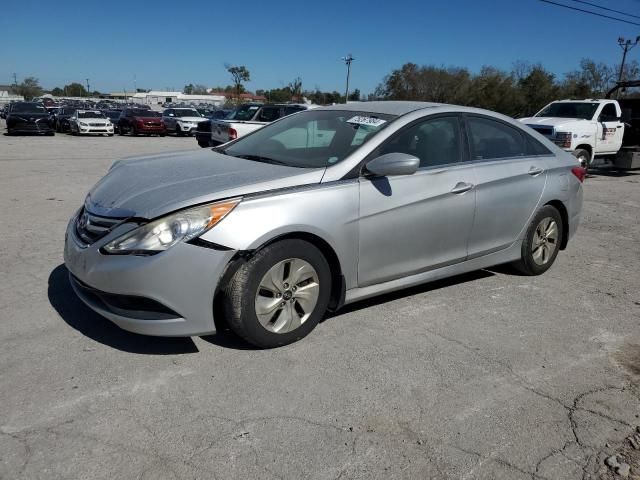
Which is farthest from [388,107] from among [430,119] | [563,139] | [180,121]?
[180,121]

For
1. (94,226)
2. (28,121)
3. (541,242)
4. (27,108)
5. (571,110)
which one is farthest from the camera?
(27,108)

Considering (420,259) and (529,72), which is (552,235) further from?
(529,72)

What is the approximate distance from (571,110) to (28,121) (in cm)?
2328

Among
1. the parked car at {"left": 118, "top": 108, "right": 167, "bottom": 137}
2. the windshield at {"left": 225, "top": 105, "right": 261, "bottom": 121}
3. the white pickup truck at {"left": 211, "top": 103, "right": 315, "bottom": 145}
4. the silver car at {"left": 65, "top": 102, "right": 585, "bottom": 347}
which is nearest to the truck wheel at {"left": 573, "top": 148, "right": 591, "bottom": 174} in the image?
the white pickup truck at {"left": 211, "top": 103, "right": 315, "bottom": 145}

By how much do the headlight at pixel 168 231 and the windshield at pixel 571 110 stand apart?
1312cm

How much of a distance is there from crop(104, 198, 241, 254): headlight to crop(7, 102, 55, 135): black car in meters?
26.1

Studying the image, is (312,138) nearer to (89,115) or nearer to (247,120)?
(247,120)

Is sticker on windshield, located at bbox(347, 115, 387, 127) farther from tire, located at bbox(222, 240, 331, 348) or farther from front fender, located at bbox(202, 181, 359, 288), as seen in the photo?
tire, located at bbox(222, 240, 331, 348)

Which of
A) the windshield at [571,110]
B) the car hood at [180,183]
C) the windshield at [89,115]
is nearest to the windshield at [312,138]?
the car hood at [180,183]

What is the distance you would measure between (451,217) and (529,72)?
165 feet

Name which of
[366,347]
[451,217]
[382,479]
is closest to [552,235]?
[451,217]

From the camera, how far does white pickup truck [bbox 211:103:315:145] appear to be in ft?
44.3

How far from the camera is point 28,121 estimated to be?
83.4ft

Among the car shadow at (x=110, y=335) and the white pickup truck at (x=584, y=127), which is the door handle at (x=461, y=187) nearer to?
the car shadow at (x=110, y=335)
